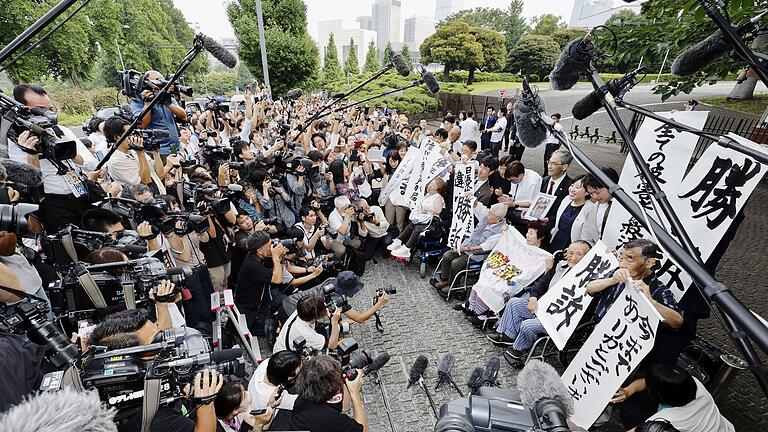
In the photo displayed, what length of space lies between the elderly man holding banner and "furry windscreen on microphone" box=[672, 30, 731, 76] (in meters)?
3.38

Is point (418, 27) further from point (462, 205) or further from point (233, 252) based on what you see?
point (233, 252)

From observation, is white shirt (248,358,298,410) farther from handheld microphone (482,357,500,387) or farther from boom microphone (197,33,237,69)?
boom microphone (197,33,237,69)

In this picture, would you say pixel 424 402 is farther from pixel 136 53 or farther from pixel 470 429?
pixel 136 53

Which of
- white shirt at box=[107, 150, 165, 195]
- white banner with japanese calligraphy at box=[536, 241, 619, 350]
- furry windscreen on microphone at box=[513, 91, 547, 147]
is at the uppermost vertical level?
furry windscreen on microphone at box=[513, 91, 547, 147]

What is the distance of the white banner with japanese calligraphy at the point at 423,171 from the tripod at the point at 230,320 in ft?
11.6

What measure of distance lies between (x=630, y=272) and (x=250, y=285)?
12.7ft

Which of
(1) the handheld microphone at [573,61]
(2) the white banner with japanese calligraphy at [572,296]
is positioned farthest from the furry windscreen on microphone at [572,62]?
(2) the white banner with japanese calligraphy at [572,296]

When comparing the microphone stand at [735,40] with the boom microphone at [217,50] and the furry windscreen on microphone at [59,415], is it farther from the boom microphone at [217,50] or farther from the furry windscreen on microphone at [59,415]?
the boom microphone at [217,50]

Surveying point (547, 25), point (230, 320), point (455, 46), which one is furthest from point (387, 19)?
point (230, 320)

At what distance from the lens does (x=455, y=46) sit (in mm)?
27297

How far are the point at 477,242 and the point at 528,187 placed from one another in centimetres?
140

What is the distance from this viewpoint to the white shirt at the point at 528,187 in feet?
19.7

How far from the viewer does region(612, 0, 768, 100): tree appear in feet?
14.8

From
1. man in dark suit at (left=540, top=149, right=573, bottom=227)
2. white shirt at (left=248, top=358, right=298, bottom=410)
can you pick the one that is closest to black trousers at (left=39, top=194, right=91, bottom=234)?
white shirt at (left=248, top=358, right=298, bottom=410)
